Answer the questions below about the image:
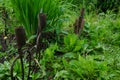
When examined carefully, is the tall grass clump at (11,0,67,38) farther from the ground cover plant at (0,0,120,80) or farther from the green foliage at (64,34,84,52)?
the green foliage at (64,34,84,52)

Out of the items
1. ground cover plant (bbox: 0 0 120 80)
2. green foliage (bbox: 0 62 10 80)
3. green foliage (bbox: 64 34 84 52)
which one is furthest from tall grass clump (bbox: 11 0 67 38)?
green foliage (bbox: 0 62 10 80)

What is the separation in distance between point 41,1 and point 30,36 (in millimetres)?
445

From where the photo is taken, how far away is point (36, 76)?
2.62 metres

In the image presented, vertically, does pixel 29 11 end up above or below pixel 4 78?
above

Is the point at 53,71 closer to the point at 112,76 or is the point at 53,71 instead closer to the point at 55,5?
the point at 112,76

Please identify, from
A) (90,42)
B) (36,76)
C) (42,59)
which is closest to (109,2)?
(90,42)

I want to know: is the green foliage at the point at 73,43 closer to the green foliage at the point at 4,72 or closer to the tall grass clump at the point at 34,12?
the tall grass clump at the point at 34,12

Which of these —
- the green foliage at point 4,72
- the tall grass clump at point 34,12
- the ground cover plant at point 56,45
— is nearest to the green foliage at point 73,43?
the ground cover plant at point 56,45

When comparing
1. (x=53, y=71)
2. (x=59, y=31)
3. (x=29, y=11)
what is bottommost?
(x=53, y=71)

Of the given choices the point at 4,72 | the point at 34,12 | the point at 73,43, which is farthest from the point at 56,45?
the point at 4,72

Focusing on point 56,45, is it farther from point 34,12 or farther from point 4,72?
point 4,72

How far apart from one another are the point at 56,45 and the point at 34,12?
0.49m

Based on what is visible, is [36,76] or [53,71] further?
[53,71]

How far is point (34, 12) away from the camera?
333 centimetres
